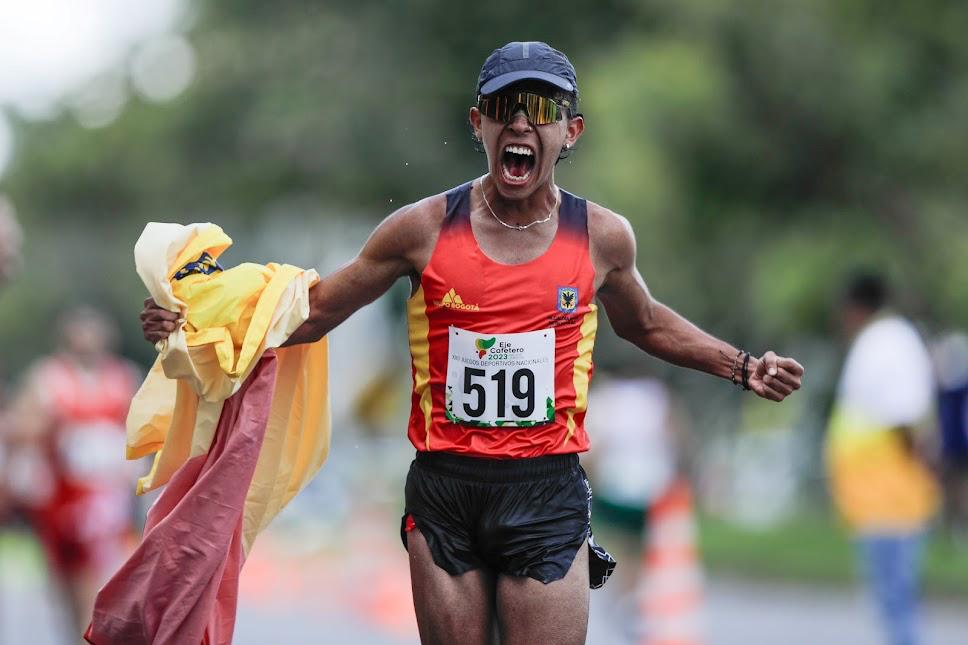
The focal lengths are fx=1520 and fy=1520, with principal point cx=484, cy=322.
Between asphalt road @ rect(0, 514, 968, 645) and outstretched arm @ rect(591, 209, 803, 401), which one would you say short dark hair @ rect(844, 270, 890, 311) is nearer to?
asphalt road @ rect(0, 514, 968, 645)

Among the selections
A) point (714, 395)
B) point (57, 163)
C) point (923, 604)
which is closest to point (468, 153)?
point (714, 395)

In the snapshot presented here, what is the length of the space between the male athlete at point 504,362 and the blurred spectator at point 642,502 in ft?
21.6

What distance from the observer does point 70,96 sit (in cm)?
5175

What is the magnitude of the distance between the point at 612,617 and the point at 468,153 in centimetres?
1638

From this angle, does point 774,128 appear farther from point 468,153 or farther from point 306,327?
point 306,327

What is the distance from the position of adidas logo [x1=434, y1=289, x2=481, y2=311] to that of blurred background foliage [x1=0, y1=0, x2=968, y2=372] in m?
11.4

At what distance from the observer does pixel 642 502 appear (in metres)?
12.2

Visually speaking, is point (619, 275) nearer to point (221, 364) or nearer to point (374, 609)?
point (221, 364)

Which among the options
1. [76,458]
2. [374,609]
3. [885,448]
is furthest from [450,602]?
[374,609]

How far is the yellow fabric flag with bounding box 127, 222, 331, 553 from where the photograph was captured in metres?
5.37

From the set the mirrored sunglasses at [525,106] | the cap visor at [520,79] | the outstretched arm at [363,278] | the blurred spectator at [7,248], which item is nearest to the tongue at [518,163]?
the mirrored sunglasses at [525,106]

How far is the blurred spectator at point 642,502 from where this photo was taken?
1199 centimetres

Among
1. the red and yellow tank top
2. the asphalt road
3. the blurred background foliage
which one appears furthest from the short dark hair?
the blurred background foliage

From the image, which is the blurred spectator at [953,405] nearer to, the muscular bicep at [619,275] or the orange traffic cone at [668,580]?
the orange traffic cone at [668,580]
